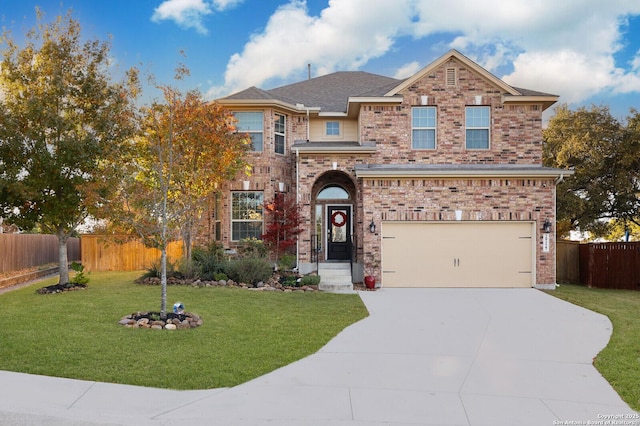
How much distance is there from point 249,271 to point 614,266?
13141 millimetres

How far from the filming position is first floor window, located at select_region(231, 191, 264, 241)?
17.0 meters

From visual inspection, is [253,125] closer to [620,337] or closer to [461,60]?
[461,60]

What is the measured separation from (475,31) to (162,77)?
11.6 m

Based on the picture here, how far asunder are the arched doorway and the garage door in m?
2.71

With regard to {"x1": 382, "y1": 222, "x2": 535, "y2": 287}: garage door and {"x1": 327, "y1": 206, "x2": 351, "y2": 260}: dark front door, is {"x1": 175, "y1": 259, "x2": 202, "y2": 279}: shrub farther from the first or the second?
{"x1": 382, "y1": 222, "x2": 535, "y2": 287}: garage door

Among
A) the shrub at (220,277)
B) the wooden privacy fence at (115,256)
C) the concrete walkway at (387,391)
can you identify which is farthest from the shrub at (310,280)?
the wooden privacy fence at (115,256)

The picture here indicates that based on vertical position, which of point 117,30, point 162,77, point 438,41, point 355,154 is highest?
point 438,41

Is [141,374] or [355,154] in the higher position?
[355,154]

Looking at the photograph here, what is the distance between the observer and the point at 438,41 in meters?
20.1

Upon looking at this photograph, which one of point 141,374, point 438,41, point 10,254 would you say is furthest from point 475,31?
point 10,254

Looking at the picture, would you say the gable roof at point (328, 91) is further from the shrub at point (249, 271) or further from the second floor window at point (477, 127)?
the shrub at point (249, 271)

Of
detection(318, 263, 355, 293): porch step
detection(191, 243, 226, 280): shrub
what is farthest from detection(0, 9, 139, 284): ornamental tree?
detection(318, 263, 355, 293): porch step

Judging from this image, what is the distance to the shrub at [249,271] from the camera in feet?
47.5

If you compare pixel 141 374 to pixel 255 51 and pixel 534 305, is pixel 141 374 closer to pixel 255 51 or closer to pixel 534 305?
pixel 534 305
